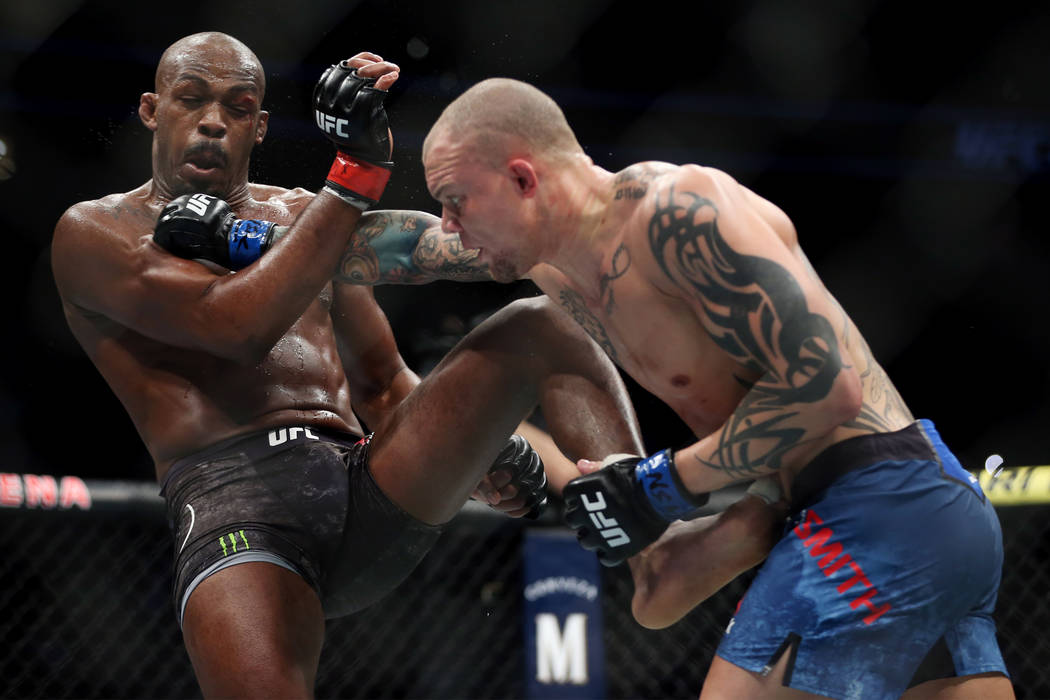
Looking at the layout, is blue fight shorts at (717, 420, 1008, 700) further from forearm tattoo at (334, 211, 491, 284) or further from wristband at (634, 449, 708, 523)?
forearm tattoo at (334, 211, 491, 284)

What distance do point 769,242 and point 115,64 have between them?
127 inches

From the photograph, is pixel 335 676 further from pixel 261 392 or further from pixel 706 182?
pixel 706 182

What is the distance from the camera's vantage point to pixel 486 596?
3.59 meters

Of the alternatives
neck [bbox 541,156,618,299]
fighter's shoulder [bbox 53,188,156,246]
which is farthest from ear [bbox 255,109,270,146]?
neck [bbox 541,156,618,299]

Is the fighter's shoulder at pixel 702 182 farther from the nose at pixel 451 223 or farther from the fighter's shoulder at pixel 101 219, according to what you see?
the fighter's shoulder at pixel 101 219

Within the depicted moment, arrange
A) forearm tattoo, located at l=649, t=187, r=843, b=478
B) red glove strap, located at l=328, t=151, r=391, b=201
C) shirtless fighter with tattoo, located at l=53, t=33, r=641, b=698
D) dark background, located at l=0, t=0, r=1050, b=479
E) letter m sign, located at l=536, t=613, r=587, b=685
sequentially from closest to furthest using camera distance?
1. forearm tattoo, located at l=649, t=187, r=843, b=478
2. shirtless fighter with tattoo, located at l=53, t=33, r=641, b=698
3. red glove strap, located at l=328, t=151, r=391, b=201
4. letter m sign, located at l=536, t=613, r=587, b=685
5. dark background, located at l=0, t=0, r=1050, b=479

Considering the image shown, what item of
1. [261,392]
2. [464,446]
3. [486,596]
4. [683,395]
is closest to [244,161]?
[261,392]

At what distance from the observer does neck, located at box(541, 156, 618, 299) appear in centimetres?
145

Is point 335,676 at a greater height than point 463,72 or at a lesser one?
lesser

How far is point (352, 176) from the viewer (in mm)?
1754

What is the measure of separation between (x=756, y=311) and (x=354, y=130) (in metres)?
0.77

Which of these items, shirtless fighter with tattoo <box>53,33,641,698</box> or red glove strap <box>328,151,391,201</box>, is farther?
red glove strap <box>328,151,391,201</box>

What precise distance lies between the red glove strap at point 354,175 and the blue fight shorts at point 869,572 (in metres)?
0.83

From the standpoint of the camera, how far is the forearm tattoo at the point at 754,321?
127 centimetres
